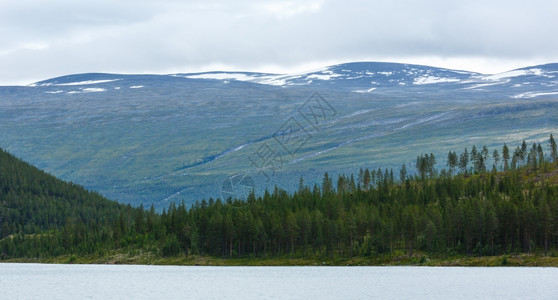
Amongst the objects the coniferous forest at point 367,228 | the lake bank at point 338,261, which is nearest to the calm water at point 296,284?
the lake bank at point 338,261

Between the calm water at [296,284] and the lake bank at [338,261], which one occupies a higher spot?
the calm water at [296,284]

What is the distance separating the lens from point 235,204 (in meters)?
198

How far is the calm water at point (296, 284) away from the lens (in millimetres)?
92125

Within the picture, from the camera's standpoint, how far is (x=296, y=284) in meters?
107

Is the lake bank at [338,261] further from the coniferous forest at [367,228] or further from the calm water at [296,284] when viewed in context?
the calm water at [296,284]

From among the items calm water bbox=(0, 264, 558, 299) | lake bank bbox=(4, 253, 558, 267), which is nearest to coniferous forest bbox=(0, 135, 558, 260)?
lake bank bbox=(4, 253, 558, 267)

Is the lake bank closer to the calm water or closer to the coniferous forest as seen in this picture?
the coniferous forest

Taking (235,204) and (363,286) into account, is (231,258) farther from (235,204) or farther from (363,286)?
(363,286)

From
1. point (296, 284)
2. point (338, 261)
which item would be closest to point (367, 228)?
point (338, 261)

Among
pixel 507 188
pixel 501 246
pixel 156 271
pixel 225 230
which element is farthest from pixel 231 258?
pixel 507 188

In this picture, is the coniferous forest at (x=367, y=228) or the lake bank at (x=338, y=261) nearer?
the lake bank at (x=338, y=261)

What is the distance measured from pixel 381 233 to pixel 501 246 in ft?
71.7

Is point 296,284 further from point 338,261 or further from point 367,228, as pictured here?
point 367,228

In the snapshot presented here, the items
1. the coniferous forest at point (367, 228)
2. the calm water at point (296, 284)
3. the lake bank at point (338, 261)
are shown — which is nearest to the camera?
the calm water at point (296, 284)
